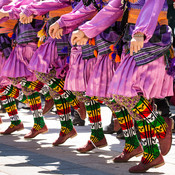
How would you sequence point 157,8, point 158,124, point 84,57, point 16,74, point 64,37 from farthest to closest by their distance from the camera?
point 16,74 < point 64,37 < point 84,57 < point 158,124 < point 157,8

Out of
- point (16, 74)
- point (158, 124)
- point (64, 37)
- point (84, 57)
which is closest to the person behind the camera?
point (158, 124)

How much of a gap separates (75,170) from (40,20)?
2.13 m

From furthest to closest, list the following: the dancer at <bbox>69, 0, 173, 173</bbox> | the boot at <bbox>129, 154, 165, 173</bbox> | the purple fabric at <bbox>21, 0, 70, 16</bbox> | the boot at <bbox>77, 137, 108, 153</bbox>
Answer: the purple fabric at <bbox>21, 0, 70, 16</bbox>, the boot at <bbox>77, 137, 108, 153</bbox>, the boot at <bbox>129, 154, 165, 173</bbox>, the dancer at <bbox>69, 0, 173, 173</bbox>

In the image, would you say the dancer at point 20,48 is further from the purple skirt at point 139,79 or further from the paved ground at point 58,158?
the purple skirt at point 139,79

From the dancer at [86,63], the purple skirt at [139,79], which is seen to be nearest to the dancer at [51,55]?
the dancer at [86,63]

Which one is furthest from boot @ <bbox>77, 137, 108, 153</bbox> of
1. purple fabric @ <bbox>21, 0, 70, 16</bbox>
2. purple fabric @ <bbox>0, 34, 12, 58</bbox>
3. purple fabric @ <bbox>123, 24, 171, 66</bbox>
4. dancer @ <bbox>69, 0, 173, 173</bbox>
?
purple fabric @ <bbox>0, 34, 12, 58</bbox>

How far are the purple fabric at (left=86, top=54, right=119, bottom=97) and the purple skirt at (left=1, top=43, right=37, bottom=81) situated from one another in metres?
1.40

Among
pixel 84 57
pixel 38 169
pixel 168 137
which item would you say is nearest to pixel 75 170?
pixel 38 169

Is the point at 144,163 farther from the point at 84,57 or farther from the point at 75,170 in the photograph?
the point at 84,57

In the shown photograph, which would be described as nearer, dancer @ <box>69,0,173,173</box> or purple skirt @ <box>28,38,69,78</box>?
dancer @ <box>69,0,173,173</box>

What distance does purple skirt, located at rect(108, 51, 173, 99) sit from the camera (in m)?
3.57

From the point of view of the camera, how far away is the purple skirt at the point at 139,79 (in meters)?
3.57

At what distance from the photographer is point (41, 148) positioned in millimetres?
5012

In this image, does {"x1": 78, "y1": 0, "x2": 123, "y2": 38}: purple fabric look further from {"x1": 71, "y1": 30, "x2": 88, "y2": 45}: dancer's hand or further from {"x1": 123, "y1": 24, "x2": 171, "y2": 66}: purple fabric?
{"x1": 123, "y1": 24, "x2": 171, "y2": 66}: purple fabric
